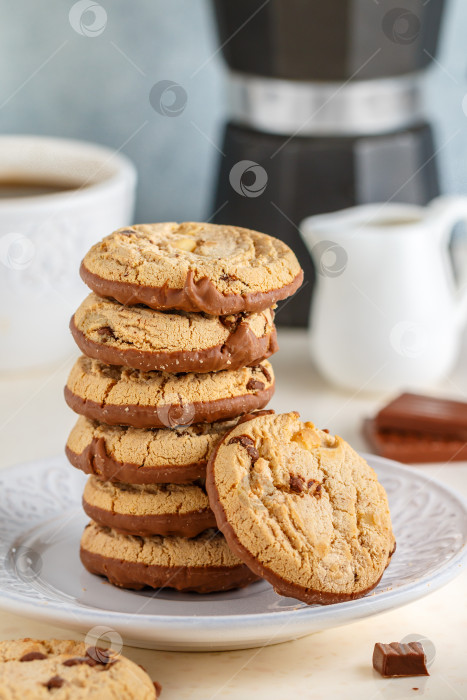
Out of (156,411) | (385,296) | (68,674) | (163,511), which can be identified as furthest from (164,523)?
(385,296)

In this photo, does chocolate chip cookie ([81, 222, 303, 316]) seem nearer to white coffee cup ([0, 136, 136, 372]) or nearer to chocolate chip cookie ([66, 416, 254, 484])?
chocolate chip cookie ([66, 416, 254, 484])

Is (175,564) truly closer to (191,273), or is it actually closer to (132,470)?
(132,470)

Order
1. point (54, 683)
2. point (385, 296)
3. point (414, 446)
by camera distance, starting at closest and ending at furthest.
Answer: point (54, 683) < point (414, 446) < point (385, 296)

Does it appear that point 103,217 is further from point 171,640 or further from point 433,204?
point 171,640

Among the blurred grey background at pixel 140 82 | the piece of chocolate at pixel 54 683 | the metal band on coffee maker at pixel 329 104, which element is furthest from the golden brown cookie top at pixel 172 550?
the blurred grey background at pixel 140 82

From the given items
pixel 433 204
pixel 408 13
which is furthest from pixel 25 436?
pixel 408 13

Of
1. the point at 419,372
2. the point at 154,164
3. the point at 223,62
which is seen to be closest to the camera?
the point at 419,372
